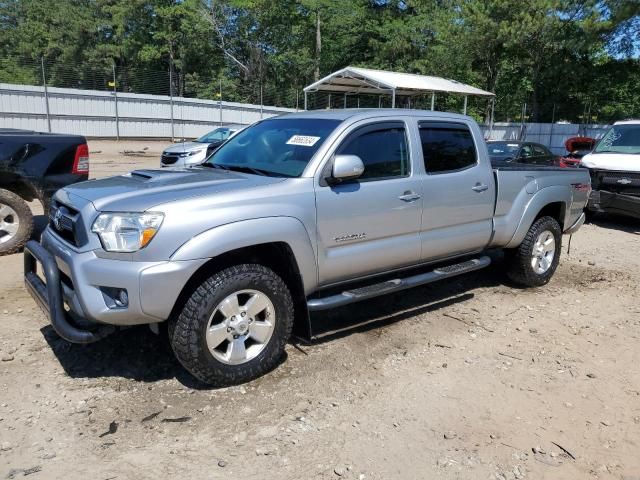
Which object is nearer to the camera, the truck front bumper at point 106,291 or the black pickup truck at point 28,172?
the truck front bumper at point 106,291

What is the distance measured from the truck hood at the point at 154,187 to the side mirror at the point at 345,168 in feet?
1.26

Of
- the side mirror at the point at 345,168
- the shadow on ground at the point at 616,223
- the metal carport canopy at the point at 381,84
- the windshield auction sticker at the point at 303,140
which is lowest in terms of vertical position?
the shadow on ground at the point at 616,223

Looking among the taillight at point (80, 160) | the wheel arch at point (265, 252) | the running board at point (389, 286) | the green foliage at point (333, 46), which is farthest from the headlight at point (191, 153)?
the green foliage at point (333, 46)

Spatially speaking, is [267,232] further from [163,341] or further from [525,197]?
[525,197]

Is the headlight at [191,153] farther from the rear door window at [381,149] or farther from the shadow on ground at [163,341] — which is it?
the rear door window at [381,149]

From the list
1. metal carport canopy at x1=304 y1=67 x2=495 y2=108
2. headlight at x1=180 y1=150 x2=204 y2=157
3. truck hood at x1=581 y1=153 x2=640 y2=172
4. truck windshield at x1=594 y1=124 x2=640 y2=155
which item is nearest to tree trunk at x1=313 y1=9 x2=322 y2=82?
metal carport canopy at x1=304 y1=67 x2=495 y2=108

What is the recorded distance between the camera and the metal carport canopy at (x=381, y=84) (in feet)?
67.2

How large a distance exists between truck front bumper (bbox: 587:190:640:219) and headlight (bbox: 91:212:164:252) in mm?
8668

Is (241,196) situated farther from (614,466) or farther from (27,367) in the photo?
(614,466)

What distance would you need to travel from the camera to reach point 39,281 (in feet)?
12.5

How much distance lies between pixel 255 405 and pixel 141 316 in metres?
0.90

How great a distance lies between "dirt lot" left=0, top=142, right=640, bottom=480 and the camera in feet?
9.73

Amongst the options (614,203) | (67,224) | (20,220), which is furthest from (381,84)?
(67,224)

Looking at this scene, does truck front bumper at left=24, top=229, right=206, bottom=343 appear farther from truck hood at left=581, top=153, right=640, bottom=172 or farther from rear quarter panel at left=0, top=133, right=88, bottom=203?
truck hood at left=581, top=153, right=640, bottom=172
